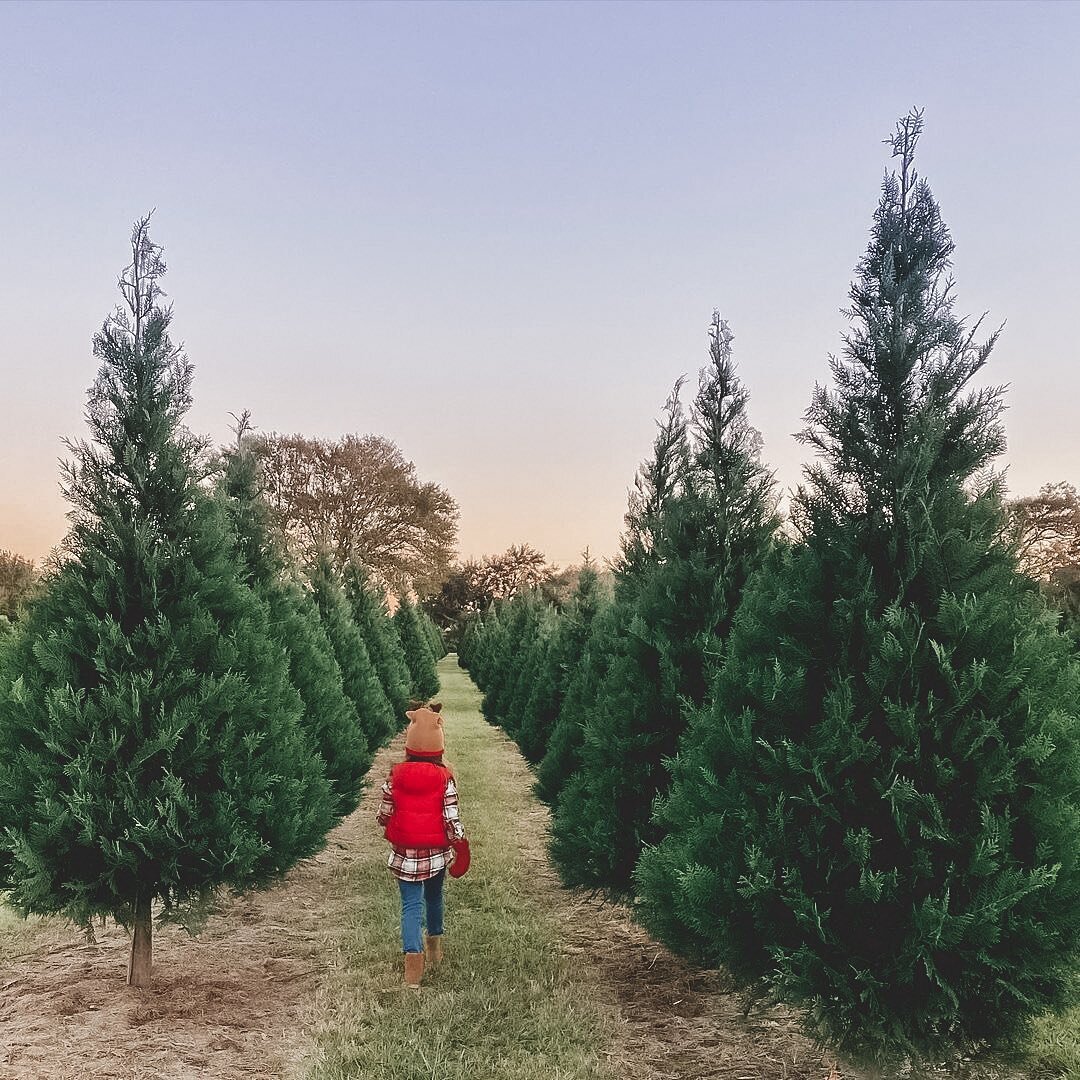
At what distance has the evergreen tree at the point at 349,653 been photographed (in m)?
14.7

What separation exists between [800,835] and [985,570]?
5.26 feet

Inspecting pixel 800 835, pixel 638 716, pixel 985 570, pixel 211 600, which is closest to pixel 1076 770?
pixel 985 570

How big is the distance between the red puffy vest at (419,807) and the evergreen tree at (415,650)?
23490 millimetres

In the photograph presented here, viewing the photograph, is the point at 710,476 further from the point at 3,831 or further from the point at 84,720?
the point at 3,831

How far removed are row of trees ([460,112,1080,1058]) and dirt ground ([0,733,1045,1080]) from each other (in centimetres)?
102

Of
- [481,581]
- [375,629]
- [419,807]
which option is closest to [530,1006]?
[419,807]

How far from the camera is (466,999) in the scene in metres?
5.93

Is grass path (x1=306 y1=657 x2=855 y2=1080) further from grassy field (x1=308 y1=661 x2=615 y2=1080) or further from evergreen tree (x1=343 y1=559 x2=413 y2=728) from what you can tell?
evergreen tree (x1=343 y1=559 x2=413 y2=728)

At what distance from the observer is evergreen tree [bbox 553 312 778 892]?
21.5 feet

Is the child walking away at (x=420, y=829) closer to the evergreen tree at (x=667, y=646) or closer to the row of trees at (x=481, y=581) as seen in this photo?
the evergreen tree at (x=667, y=646)

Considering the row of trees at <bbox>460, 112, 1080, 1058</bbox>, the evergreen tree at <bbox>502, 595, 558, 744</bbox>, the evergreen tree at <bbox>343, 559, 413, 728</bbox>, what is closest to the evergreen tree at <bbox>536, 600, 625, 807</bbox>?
the row of trees at <bbox>460, 112, 1080, 1058</bbox>

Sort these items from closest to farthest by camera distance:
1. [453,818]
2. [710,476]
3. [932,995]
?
1. [932,995]
2. [453,818]
3. [710,476]

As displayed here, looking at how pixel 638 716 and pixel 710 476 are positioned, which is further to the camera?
pixel 710 476

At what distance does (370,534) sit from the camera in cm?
4775
